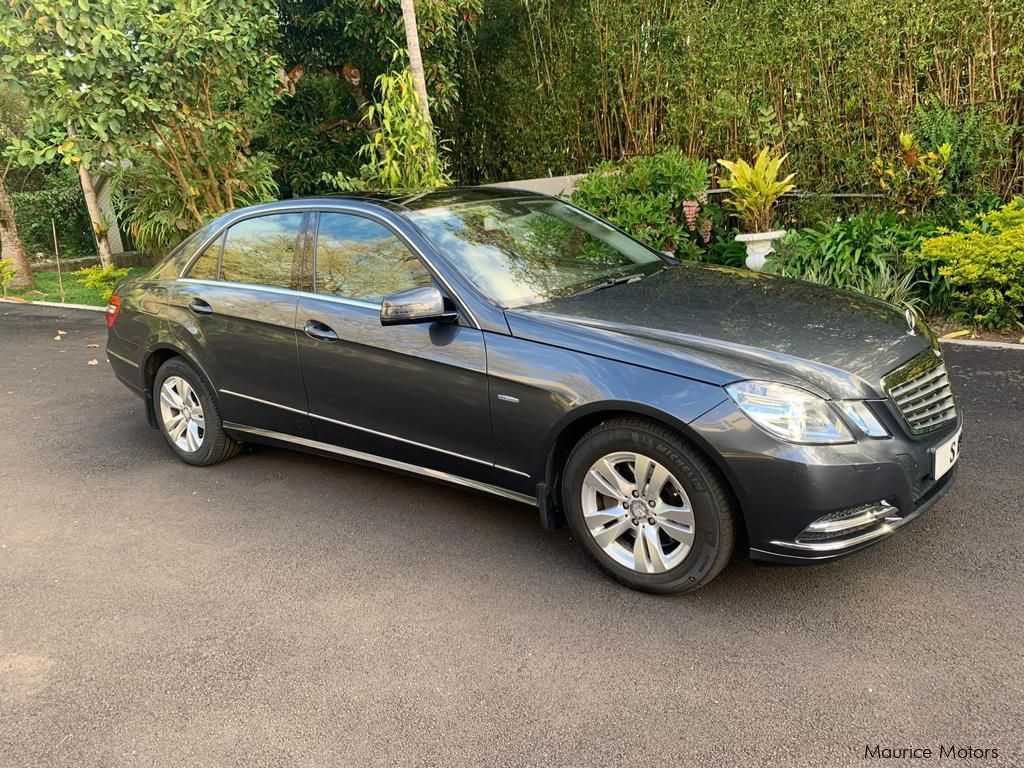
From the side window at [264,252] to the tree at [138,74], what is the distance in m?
4.41

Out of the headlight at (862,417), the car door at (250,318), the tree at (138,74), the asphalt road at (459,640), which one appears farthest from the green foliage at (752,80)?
the car door at (250,318)

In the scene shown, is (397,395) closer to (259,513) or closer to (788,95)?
(259,513)

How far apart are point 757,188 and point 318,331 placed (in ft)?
17.1

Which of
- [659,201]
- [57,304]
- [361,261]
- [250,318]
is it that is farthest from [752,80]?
[57,304]

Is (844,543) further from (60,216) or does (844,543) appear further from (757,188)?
(60,216)

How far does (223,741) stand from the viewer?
8.62 feet

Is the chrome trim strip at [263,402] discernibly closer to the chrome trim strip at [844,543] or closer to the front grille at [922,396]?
the chrome trim strip at [844,543]

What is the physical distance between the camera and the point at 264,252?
4.46 m

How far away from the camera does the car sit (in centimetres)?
295

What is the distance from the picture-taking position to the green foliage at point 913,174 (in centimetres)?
721

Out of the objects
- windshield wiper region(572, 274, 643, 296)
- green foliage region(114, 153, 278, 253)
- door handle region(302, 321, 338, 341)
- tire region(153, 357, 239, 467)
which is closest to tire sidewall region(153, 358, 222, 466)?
tire region(153, 357, 239, 467)

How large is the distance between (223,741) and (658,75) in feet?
27.8

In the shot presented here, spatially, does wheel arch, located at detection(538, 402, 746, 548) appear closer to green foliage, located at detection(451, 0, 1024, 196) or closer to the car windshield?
the car windshield

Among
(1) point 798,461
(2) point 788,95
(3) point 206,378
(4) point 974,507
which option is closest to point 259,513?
(3) point 206,378
